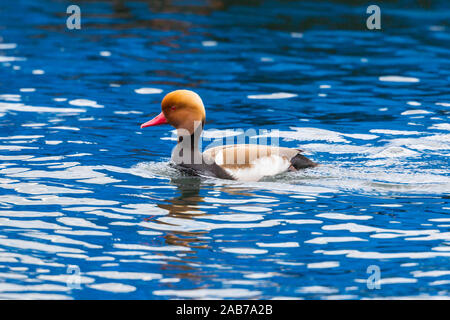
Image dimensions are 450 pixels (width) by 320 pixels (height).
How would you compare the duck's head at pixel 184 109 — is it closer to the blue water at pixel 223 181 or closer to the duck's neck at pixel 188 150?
the duck's neck at pixel 188 150

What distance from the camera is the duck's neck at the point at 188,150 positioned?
989 centimetres

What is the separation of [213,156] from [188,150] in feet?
0.98

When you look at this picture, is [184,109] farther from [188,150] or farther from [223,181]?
[223,181]

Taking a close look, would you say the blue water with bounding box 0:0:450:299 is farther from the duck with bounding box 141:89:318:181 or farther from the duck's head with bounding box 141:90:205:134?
the duck's head with bounding box 141:90:205:134

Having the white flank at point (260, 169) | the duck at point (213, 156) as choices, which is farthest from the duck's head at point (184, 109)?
the white flank at point (260, 169)

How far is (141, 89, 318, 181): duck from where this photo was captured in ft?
31.8

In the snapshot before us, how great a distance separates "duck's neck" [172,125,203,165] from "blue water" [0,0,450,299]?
0.64 feet

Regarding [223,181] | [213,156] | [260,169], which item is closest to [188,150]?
[213,156]

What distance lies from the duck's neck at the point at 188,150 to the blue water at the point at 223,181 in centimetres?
20

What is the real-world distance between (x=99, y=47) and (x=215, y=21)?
152 inches

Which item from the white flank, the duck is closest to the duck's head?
the duck

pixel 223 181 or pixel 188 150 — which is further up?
pixel 188 150

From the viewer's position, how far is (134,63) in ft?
56.1

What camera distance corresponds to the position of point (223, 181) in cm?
972
